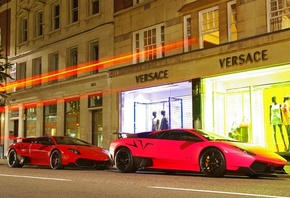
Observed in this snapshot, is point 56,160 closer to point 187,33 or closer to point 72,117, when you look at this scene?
point 187,33

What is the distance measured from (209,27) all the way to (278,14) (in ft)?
10.7

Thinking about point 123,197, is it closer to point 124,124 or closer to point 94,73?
point 124,124

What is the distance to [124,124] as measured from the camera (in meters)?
22.1

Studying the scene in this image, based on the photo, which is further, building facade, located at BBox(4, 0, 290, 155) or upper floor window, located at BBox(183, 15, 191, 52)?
upper floor window, located at BBox(183, 15, 191, 52)

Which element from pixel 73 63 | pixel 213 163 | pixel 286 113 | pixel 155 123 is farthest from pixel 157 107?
pixel 213 163

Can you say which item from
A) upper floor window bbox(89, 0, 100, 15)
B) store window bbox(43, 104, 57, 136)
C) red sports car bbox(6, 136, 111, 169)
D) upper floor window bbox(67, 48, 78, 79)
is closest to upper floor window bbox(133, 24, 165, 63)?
upper floor window bbox(89, 0, 100, 15)

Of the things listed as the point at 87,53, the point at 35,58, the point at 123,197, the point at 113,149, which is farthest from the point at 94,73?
the point at 123,197

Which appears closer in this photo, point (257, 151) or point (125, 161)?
point (257, 151)

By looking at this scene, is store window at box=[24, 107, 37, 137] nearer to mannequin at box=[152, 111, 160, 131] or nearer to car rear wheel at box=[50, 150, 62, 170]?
mannequin at box=[152, 111, 160, 131]

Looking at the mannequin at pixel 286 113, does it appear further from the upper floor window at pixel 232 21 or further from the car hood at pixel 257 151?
the car hood at pixel 257 151

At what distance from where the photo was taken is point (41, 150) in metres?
16.2

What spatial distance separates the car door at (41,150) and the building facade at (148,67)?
6060 millimetres

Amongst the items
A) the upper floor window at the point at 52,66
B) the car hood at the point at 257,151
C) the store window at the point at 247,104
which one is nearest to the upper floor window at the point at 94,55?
the upper floor window at the point at 52,66

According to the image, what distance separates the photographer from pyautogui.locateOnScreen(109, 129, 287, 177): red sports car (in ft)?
35.1
